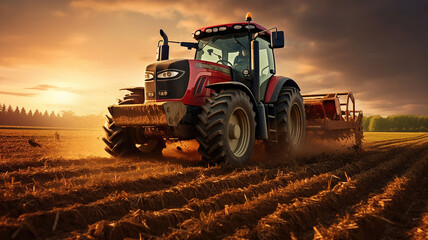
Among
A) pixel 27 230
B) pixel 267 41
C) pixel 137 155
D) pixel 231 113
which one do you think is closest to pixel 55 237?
pixel 27 230

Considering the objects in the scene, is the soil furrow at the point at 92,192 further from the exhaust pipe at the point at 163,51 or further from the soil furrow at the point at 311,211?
the exhaust pipe at the point at 163,51

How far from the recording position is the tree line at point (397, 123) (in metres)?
79.6

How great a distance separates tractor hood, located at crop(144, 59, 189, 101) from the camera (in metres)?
5.93

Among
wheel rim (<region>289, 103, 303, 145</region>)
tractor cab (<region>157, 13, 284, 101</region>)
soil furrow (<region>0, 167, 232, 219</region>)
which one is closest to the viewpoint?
soil furrow (<region>0, 167, 232, 219</region>)

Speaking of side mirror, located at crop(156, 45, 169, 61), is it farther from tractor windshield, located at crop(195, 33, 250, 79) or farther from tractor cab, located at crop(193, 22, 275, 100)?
tractor windshield, located at crop(195, 33, 250, 79)

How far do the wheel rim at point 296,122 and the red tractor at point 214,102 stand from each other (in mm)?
591

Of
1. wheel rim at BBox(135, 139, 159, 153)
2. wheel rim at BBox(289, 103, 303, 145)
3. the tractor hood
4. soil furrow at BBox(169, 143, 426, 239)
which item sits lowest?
soil furrow at BBox(169, 143, 426, 239)

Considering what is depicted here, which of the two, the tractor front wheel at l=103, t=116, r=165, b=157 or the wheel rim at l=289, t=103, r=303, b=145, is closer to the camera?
the tractor front wheel at l=103, t=116, r=165, b=157

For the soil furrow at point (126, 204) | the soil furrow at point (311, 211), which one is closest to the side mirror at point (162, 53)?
the soil furrow at point (126, 204)

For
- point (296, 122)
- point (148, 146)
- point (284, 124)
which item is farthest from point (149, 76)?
point (296, 122)

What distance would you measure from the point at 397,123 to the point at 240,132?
→ 290 feet

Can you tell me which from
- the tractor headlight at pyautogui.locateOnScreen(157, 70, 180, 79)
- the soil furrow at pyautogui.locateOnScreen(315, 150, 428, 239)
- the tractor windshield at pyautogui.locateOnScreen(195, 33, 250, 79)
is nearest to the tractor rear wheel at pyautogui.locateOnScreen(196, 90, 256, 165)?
the tractor headlight at pyautogui.locateOnScreen(157, 70, 180, 79)

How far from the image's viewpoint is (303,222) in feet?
10.2

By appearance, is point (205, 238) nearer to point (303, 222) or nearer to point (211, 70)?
point (303, 222)
